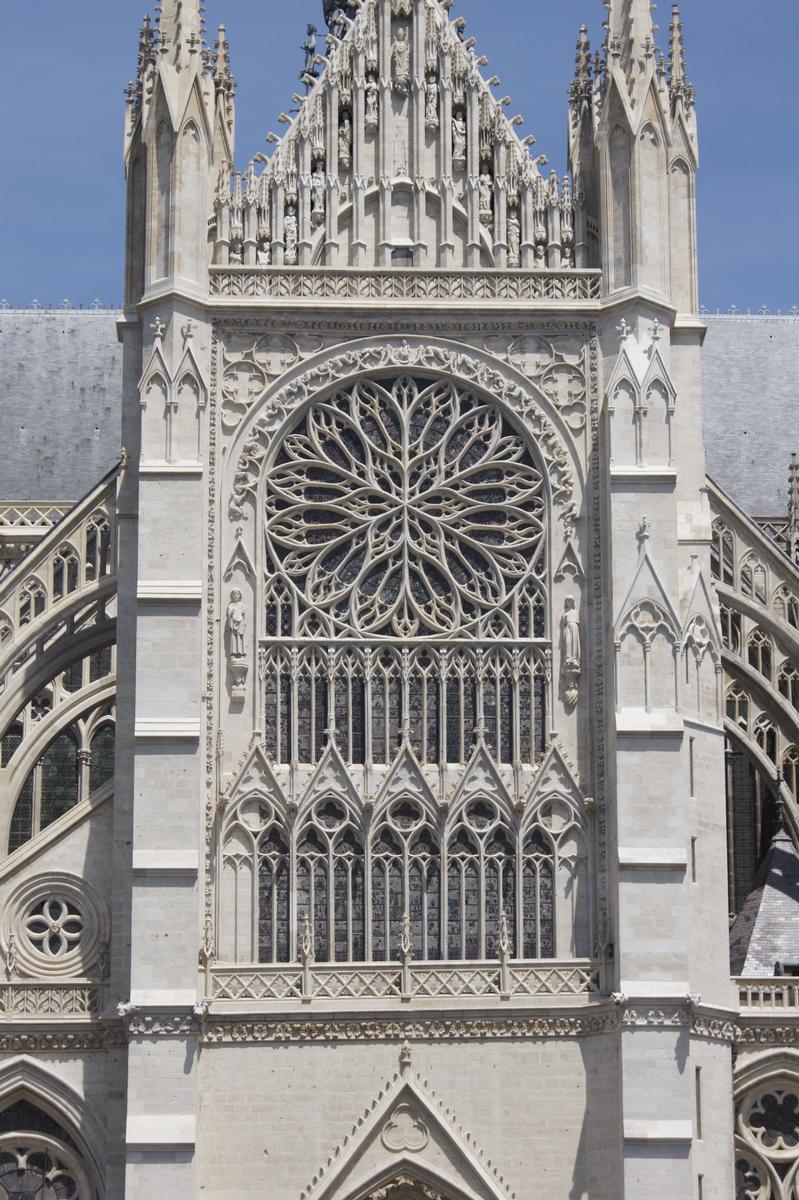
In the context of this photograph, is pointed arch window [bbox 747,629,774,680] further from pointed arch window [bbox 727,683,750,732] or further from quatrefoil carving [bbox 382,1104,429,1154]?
quatrefoil carving [bbox 382,1104,429,1154]

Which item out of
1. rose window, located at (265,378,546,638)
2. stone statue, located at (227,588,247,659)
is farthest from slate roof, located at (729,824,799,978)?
stone statue, located at (227,588,247,659)

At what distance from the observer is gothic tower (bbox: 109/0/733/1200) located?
3838cm

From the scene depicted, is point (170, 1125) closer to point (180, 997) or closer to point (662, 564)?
point (180, 997)

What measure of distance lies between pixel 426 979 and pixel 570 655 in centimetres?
493

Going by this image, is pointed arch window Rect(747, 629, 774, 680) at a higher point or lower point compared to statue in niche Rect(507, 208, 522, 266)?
lower

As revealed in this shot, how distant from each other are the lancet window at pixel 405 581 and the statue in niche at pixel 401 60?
462 centimetres

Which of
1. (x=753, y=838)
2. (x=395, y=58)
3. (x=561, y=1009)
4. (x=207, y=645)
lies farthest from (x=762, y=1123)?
(x=395, y=58)

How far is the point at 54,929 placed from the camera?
131 feet

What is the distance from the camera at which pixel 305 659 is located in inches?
1582

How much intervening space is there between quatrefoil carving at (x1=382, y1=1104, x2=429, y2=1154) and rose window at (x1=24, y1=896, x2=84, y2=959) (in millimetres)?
5083

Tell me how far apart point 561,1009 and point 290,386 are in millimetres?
9569

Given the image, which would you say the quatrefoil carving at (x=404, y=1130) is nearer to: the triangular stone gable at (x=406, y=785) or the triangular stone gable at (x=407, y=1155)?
the triangular stone gable at (x=407, y=1155)

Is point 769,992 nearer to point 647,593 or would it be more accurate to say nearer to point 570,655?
point 570,655

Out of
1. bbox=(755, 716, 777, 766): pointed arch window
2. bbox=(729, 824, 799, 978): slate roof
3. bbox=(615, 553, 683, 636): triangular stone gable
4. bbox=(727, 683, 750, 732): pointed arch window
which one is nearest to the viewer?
bbox=(615, 553, 683, 636): triangular stone gable
